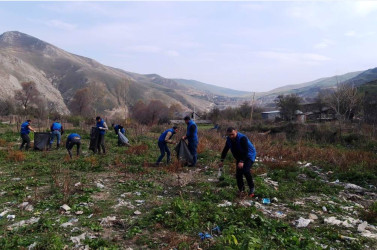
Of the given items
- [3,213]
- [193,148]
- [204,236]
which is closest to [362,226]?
[204,236]

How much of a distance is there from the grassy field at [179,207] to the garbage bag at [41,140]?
282 centimetres

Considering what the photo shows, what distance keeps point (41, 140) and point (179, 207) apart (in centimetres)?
1033

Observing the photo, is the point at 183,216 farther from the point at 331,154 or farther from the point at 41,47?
the point at 41,47

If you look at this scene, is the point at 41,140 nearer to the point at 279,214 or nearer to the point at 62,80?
the point at 279,214

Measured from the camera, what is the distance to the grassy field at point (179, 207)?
4164 mm

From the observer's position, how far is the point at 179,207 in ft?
16.5

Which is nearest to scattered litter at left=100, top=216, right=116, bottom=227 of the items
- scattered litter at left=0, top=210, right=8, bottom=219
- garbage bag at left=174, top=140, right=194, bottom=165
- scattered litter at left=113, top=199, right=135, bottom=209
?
scattered litter at left=113, top=199, right=135, bottom=209

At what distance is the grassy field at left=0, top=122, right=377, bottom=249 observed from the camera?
4.16 m

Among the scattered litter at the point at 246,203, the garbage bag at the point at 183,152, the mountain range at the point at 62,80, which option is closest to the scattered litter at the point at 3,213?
the scattered litter at the point at 246,203

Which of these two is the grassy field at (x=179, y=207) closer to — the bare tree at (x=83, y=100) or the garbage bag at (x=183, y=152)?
the garbage bag at (x=183, y=152)

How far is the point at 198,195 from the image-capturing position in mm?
6488

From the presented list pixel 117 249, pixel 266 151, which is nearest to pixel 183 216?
pixel 117 249

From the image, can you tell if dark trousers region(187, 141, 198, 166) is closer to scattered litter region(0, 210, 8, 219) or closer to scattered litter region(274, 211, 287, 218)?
scattered litter region(274, 211, 287, 218)

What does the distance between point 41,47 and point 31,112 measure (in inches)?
4748
